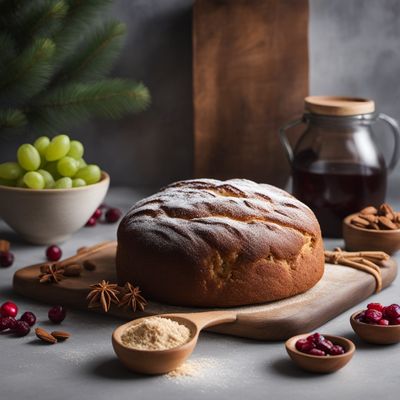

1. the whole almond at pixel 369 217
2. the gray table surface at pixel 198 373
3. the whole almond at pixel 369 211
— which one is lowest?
the gray table surface at pixel 198 373

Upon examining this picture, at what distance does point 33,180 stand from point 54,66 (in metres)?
0.59

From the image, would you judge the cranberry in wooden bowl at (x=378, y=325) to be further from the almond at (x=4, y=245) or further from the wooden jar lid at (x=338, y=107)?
the almond at (x=4, y=245)

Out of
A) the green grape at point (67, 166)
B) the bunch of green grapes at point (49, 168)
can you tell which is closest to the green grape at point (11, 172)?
the bunch of green grapes at point (49, 168)

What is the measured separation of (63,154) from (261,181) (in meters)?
0.88

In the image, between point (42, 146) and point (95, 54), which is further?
point (95, 54)

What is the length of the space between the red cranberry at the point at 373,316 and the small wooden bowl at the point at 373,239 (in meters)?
0.60

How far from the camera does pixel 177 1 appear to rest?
10.6 feet

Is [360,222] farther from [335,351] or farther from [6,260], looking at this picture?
[6,260]

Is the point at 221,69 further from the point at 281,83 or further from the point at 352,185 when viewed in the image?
the point at 352,185

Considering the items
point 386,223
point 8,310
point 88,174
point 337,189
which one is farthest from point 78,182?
point 386,223

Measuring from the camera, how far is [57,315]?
199 centimetres

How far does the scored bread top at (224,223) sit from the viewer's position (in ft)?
6.45

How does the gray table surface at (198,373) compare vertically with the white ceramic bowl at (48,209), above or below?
below

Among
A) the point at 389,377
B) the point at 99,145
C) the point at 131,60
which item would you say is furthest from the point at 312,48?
the point at 389,377
